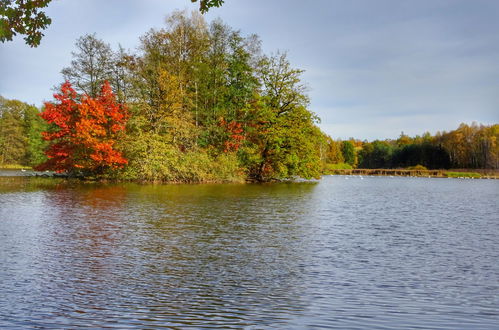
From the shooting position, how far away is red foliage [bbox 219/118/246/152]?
49094 mm

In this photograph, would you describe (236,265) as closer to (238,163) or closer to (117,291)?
(117,291)

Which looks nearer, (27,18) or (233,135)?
(27,18)

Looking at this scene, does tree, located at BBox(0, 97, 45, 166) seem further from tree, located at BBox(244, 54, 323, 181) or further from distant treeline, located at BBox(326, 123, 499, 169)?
distant treeline, located at BBox(326, 123, 499, 169)

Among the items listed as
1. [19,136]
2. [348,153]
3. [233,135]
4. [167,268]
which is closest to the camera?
[167,268]

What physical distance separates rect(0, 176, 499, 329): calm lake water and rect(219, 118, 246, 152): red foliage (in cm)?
3008

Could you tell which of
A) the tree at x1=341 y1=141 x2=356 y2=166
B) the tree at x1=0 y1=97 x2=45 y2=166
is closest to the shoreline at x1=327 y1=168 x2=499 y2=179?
the tree at x1=341 y1=141 x2=356 y2=166

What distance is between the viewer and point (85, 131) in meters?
39.4

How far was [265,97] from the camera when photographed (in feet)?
163

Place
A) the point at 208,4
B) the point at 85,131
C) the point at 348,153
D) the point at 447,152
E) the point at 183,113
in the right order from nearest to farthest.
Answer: the point at 208,4 < the point at 85,131 < the point at 183,113 < the point at 447,152 < the point at 348,153

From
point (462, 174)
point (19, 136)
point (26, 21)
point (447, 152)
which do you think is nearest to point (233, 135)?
point (26, 21)

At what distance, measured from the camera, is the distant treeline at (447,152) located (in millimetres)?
116250

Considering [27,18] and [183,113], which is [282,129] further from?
[27,18]

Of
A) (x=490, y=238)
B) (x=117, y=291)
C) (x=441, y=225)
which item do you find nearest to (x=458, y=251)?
(x=490, y=238)

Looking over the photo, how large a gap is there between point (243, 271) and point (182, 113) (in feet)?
121
